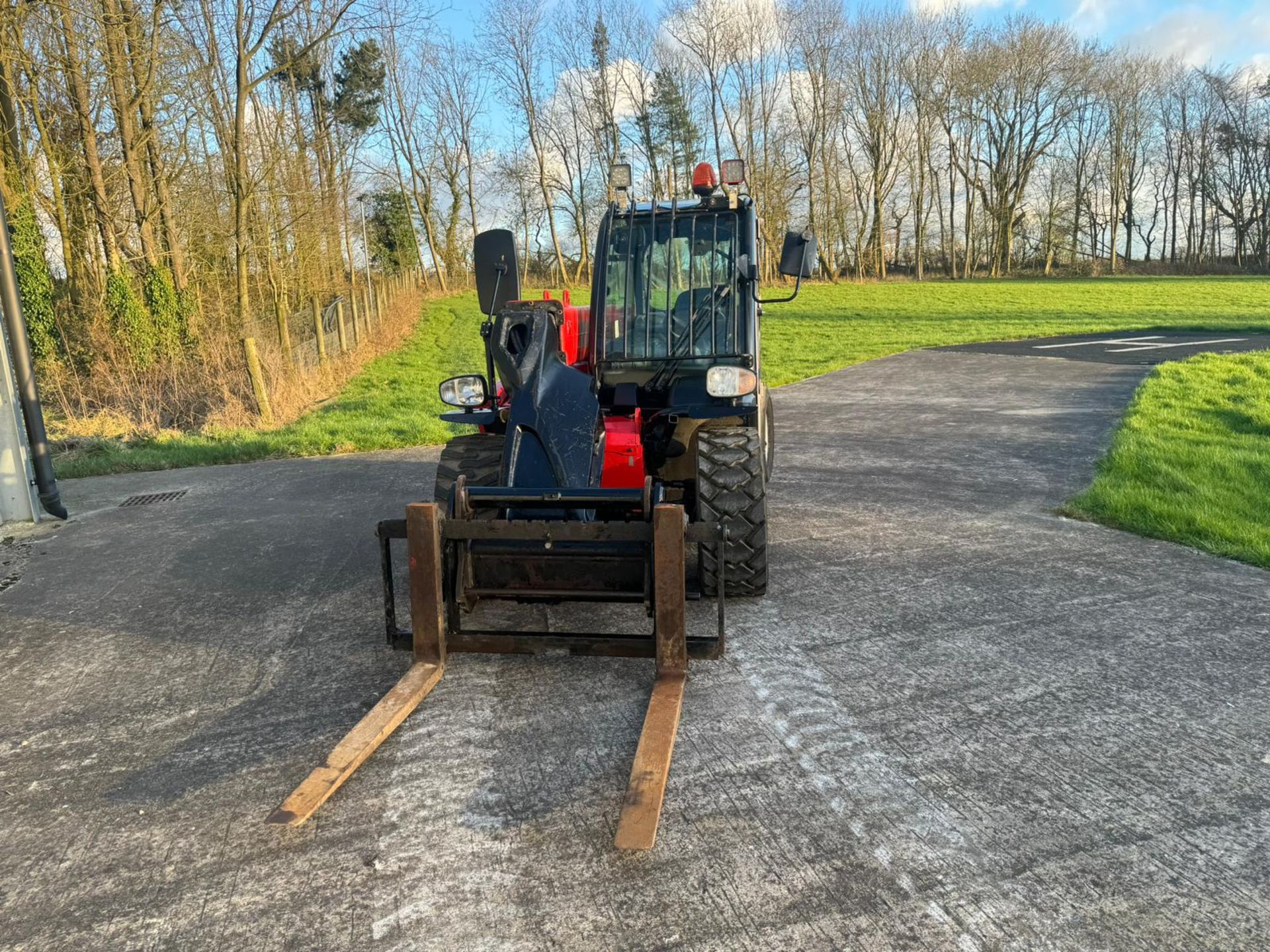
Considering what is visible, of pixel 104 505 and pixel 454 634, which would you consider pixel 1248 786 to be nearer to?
pixel 454 634

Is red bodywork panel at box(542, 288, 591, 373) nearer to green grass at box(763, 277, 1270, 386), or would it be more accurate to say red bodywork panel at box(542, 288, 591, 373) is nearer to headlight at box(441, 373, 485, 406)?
headlight at box(441, 373, 485, 406)

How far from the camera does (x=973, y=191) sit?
54.1 meters

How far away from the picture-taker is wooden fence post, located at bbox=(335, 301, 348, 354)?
22.7 m

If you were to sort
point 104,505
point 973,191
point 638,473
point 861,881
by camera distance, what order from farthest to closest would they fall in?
point 973,191, point 104,505, point 638,473, point 861,881

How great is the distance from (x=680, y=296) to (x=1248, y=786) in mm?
4100

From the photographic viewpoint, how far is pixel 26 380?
26.5 feet

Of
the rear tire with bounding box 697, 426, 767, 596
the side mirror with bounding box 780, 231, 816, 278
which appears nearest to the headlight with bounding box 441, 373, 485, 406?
the rear tire with bounding box 697, 426, 767, 596

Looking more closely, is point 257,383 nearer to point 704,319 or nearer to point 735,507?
point 704,319

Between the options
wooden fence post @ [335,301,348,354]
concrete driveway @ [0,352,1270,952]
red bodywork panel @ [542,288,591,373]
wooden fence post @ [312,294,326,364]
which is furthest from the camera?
wooden fence post @ [335,301,348,354]

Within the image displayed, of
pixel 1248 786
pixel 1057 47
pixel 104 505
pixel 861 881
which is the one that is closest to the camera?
pixel 861 881

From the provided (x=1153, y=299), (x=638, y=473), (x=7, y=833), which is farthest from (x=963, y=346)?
(x=7, y=833)

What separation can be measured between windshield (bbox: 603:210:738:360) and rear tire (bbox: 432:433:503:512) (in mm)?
990

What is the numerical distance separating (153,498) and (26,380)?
5.11 ft

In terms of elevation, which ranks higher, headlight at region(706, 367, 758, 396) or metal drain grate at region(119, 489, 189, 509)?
headlight at region(706, 367, 758, 396)
